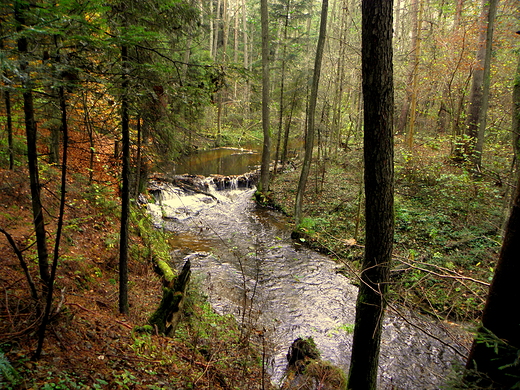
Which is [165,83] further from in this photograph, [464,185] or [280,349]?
[464,185]

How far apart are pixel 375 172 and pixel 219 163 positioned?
2068cm

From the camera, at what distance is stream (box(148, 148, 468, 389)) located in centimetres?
571

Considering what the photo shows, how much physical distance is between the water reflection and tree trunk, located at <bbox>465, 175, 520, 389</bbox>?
17.2 m

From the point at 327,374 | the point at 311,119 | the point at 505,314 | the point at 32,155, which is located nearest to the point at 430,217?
the point at 311,119

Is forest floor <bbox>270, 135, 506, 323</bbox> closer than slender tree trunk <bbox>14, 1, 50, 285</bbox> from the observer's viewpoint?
No

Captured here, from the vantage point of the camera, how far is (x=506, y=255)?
1914 mm

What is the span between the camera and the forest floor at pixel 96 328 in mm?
3199

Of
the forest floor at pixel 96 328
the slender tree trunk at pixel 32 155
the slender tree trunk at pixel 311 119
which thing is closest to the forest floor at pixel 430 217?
the slender tree trunk at pixel 311 119

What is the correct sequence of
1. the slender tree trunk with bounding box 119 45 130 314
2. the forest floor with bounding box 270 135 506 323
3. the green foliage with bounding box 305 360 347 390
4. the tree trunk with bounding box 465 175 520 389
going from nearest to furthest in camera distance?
1. the tree trunk with bounding box 465 175 520 389
2. the slender tree trunk with bounding box 119 45 130 314
3. the green foliage with bounding box 305 360 347 390
4. the forest floor with bounding box 270 135 506 323

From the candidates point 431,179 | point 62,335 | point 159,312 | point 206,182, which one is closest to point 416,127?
point 431,179

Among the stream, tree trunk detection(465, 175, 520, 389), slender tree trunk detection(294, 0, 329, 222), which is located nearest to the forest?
tree trunk detection(465, 175, 520, 389)

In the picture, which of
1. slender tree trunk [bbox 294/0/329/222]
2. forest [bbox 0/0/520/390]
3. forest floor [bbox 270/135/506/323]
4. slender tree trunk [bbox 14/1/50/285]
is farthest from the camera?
slender tree trunk [bbox 294/0/329/222]

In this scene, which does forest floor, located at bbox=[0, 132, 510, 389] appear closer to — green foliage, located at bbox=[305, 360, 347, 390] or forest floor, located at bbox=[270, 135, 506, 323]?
forest floor, located at bbox=[270, 135, 506, 323]

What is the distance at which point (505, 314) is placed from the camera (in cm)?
189
